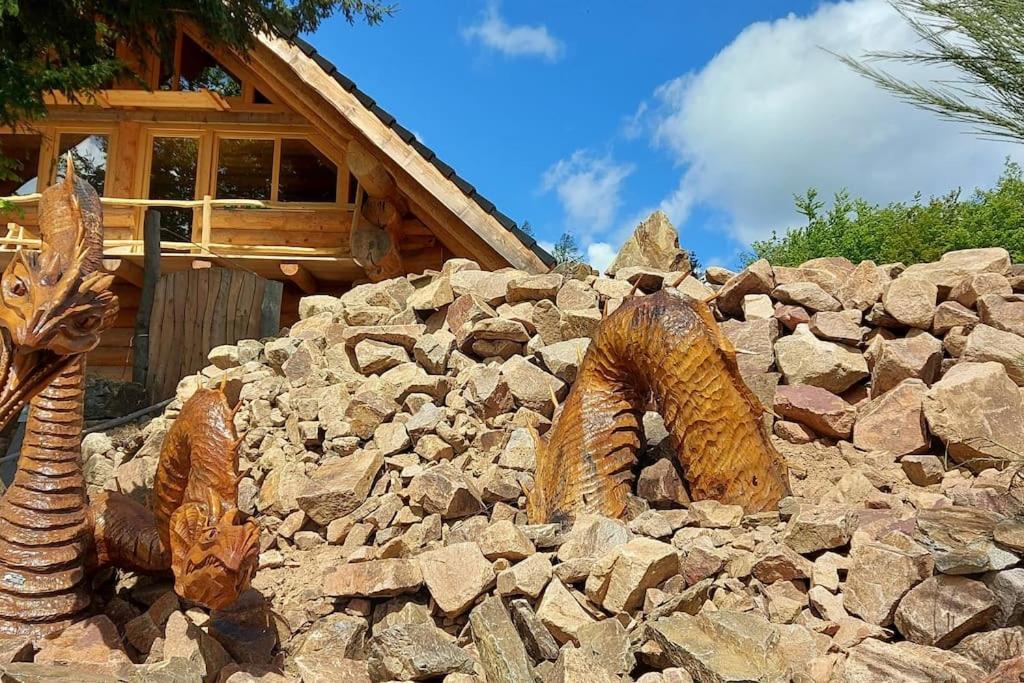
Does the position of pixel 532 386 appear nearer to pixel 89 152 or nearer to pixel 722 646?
pixel 722 646

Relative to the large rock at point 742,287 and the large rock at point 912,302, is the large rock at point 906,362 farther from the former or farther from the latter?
the large rock at point 742,287

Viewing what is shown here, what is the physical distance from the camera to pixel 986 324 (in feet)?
12.1

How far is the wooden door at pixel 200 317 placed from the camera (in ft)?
21.0

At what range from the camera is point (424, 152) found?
7387 millimetres

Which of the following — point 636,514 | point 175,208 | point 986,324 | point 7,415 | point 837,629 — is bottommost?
point 837,629

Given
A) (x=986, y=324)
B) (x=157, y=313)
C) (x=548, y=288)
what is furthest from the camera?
(x=157, y=313)

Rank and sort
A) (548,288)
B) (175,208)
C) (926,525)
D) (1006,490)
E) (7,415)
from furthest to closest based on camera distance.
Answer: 1. (175,208)
2. (548,288)
3. (1006,490)
4. (926,525)
5. (7,415)

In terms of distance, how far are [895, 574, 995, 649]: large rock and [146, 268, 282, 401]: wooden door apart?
A: 5442 millimetres

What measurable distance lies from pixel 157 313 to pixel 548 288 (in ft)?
12.4

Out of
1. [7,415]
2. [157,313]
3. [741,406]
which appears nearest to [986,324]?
[741,406]

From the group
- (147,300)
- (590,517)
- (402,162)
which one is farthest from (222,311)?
(590,517)

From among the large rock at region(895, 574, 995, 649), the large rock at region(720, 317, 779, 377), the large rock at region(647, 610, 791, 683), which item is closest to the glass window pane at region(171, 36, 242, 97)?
the large rock at region(720, 317, 779, 377)

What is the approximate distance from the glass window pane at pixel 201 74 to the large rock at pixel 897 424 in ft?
28.9

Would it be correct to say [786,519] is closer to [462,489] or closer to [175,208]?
[462,489]
